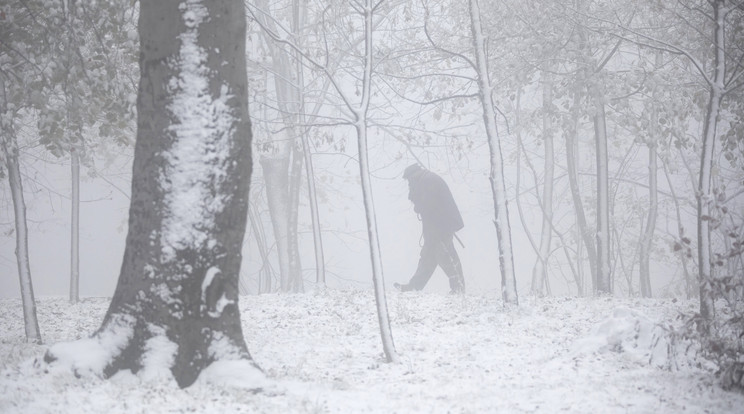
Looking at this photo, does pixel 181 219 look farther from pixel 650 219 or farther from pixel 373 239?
pixel 650 219

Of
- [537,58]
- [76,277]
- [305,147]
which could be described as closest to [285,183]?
[305,147]

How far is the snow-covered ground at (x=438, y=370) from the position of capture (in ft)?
11.7

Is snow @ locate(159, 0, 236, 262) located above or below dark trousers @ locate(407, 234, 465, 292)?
above

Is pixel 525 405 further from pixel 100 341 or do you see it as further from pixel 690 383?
pixel 100 341

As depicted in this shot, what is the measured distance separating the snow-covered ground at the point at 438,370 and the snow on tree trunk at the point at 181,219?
193mm

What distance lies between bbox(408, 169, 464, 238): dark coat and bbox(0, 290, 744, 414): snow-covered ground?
9.05 feet

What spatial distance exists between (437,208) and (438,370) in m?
6.10

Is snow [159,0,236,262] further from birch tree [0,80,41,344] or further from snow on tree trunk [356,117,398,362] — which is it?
birch tree [0,80,41,344]

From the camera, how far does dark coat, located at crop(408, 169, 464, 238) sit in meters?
10.7

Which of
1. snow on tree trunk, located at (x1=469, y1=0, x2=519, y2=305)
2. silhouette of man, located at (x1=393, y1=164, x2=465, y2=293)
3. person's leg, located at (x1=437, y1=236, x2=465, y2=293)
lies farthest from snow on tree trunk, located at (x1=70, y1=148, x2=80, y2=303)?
snow on tree trunk, located at (x1=469, y1=0, x2=519, y2=305)

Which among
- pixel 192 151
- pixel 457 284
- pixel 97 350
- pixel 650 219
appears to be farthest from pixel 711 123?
pixel 650 219

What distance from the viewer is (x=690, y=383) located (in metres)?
4.07

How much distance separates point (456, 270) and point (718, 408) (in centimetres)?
685

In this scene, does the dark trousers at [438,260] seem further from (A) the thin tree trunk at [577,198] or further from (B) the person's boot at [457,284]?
(A) the thin tree trunk at [577,198]
